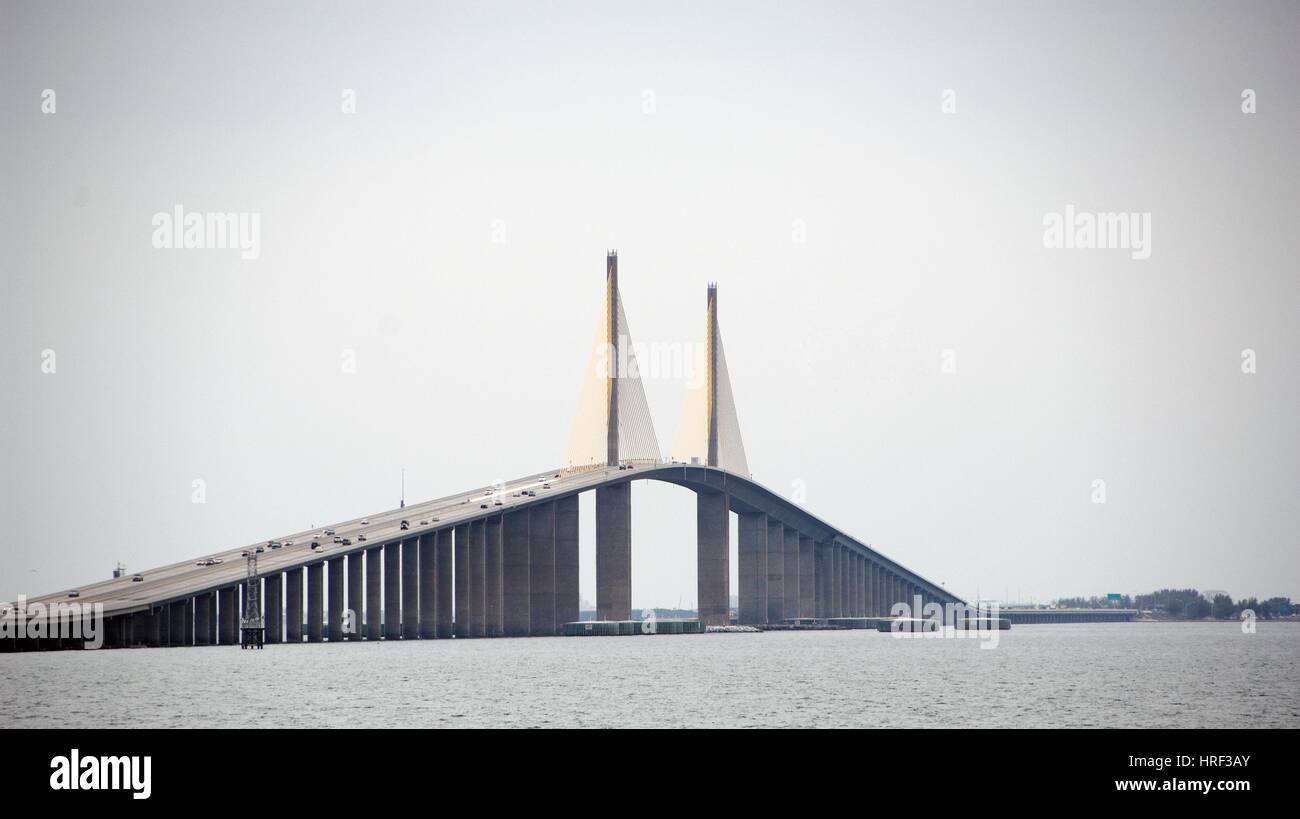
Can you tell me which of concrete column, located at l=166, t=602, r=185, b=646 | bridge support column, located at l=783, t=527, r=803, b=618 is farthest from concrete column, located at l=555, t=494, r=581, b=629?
bridge support column, located at l=783, t=527, r=803, b=618

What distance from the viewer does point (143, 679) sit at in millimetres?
66062

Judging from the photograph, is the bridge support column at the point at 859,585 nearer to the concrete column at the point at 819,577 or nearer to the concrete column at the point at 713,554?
the concrete column at the point at 819,577

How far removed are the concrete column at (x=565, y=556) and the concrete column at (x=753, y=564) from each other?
42582 millimetres

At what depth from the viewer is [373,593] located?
101250mm

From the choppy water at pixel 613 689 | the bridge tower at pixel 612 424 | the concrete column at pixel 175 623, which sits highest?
the bridge tower at pixel 612 424

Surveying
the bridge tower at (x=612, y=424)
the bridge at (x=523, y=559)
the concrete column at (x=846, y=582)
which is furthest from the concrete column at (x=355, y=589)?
the concrete column at (x=846, y=582)

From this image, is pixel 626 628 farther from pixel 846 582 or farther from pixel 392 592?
pixel 846 582

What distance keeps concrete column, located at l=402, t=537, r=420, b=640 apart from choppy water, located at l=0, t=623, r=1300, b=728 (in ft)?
10.0

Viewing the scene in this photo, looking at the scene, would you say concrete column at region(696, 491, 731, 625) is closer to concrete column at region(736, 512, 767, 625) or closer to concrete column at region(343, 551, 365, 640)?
concrete column at region(736, 512, 767, 625)

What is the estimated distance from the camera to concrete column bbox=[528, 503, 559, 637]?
4611 inches

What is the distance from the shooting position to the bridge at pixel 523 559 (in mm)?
89000

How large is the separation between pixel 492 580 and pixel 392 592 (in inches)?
488

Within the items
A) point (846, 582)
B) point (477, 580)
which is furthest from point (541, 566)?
point (846, 582)
